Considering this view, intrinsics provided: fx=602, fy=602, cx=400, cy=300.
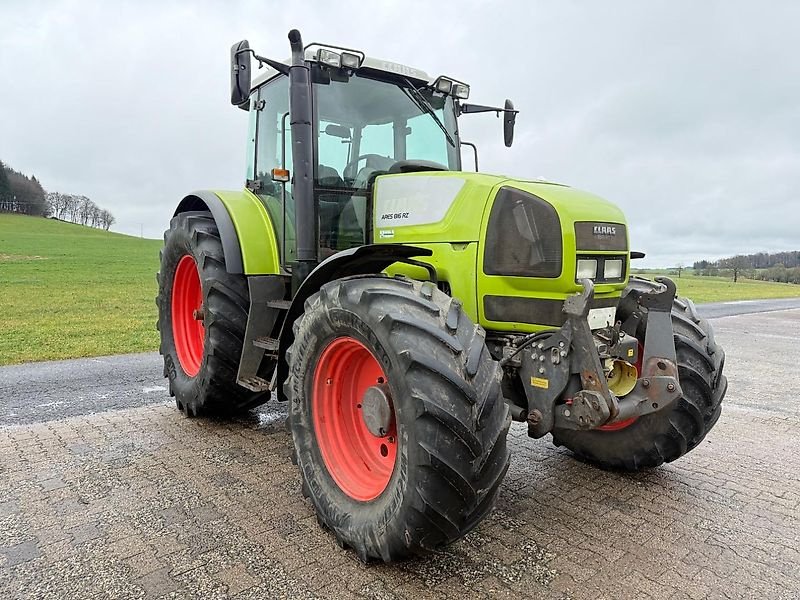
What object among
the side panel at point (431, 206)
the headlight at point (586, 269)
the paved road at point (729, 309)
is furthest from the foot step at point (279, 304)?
the paved road at point (729, 309)

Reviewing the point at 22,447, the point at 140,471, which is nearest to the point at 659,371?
the point at 140,471

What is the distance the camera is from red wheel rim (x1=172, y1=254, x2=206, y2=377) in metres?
5.45

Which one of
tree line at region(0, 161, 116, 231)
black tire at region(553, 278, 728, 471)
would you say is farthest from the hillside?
tree line at region(0, 161, 116, 231)

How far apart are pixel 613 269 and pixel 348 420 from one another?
1.71m

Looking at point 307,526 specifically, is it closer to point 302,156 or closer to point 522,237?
point 522,237

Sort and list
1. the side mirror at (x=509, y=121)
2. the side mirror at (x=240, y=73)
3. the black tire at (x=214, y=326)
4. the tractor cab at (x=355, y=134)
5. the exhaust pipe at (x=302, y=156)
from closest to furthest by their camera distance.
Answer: the side mirror at (x=240, y=73) → the exhaust pipe at (x=302, y=156) → the tractor cab at (x=355, y=134) → the black tire at (x=214, y=326) → the side mirror at (x=509, y=121)

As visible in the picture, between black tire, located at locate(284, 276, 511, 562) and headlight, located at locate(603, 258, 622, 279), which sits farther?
headlight, located at locate(603, 258, 622, 279)

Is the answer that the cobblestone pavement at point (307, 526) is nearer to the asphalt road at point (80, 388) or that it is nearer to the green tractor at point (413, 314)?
the green tractor at point (413, 314)

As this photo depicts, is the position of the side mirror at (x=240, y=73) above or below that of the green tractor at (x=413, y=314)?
above

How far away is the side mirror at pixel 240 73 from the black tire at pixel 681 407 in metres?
2.60

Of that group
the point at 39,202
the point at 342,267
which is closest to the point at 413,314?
the point at 342,267

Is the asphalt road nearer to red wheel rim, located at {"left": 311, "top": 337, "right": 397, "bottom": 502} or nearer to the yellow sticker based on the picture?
red wheel rim, located at {"left": 311, "top": 337, "right": 397, "bottom": 502}

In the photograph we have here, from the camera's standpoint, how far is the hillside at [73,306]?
8648 millimetres

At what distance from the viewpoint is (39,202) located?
3344 inches
